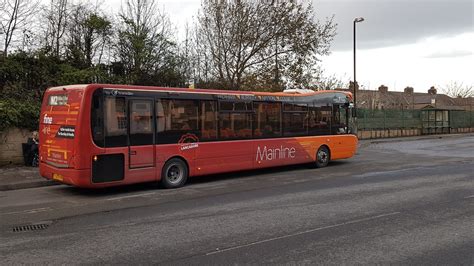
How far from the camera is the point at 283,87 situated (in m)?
26.9

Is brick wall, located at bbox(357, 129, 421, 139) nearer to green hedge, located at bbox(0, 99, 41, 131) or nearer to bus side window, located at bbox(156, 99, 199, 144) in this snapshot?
bus side window, located at bbox(156, 99, 199, 144)

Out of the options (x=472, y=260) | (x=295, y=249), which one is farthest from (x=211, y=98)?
(x=472, y=260)

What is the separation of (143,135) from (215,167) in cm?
267

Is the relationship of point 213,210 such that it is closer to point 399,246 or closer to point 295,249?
point 295,249

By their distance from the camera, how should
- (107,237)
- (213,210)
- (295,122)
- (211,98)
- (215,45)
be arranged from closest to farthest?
1. (107,237)
2. (213,210)
3. (211,98)
4. (295,122)
5. (215,45)

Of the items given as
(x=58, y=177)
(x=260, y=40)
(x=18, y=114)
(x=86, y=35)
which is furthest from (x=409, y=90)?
(x=58, y=177)

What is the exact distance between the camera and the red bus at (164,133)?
33.6 feet

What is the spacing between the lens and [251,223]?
7180 mm

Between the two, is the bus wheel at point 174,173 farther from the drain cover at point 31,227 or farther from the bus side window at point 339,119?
the bus side window at point 339,119

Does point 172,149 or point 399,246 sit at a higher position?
point 172,149

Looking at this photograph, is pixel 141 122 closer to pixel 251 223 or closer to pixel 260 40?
pixel 251 223

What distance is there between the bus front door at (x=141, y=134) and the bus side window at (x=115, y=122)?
0.19 metres

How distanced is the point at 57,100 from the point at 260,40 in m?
16.5

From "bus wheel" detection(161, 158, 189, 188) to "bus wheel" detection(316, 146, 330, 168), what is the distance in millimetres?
5964
